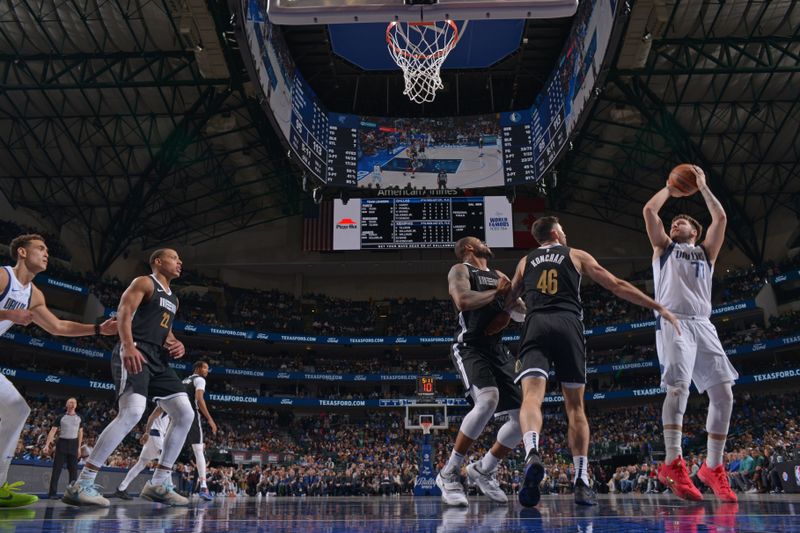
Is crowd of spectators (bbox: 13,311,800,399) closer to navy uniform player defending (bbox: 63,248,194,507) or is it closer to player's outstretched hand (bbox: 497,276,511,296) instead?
navy uniform player defending (bbox: 63,248,194,507)

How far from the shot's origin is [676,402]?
5312mm

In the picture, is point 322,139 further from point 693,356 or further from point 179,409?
point 693,356

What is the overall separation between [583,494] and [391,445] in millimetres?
26895

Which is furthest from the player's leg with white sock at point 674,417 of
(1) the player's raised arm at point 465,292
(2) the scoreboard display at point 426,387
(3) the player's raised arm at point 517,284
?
(2) the scoreboard display at point 426,387

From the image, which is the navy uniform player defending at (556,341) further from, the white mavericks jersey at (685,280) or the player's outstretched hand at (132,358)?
the player's outstretched hand at (132,358)

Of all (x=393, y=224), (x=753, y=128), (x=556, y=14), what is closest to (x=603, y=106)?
(x=753, y=128)

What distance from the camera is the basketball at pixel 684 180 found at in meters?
5.63

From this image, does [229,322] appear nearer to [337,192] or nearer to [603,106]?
[337,192]

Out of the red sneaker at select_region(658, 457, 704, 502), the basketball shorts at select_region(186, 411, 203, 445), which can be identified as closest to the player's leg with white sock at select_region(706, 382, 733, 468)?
the red sneaker at select_region(658, 457, 704, 502)

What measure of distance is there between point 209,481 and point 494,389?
60.5ft

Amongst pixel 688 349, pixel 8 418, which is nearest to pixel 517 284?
pixel 688 349

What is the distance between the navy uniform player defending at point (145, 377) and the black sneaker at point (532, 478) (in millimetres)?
3260

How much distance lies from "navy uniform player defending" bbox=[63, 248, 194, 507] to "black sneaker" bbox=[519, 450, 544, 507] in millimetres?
3260

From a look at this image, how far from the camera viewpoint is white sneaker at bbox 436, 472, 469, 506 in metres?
5.29
